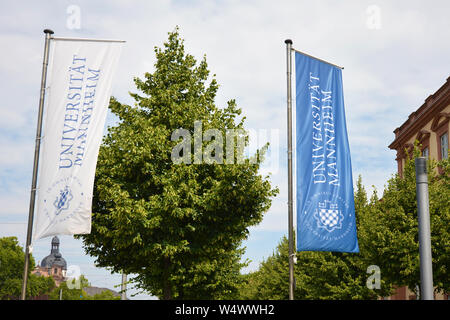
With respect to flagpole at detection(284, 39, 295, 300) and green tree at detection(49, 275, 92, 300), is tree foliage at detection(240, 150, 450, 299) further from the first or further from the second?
green tree at detection(49, 275, 92, 300)

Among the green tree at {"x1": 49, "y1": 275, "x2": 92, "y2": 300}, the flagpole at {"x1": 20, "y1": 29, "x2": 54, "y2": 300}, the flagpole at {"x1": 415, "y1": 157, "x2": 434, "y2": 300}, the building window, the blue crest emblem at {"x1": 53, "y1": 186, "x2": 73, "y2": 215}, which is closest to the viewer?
the flagpole at {"x1": 415, "y1": 157, "x2": 434, "y2": 300}

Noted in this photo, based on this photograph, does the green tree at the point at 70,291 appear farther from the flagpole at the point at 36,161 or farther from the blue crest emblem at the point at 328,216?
the blue crest emblem at the point at 328,216

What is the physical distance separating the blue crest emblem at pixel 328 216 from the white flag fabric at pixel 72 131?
5648 mm

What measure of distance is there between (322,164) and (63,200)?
257 inches

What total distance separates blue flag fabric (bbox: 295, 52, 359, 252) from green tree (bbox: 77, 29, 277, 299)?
4.13 metres

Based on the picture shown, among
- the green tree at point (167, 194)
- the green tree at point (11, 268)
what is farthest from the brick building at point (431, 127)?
the green tree at point (11, 268)

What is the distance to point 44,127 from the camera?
13.1 metres

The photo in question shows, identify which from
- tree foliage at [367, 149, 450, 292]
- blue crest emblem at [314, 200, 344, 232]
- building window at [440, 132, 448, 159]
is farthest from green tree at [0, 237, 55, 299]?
blue crest emblem at [314, 200, 344, 232]

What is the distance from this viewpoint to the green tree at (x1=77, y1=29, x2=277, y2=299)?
16.2m

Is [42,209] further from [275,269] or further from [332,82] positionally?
[275,269]
